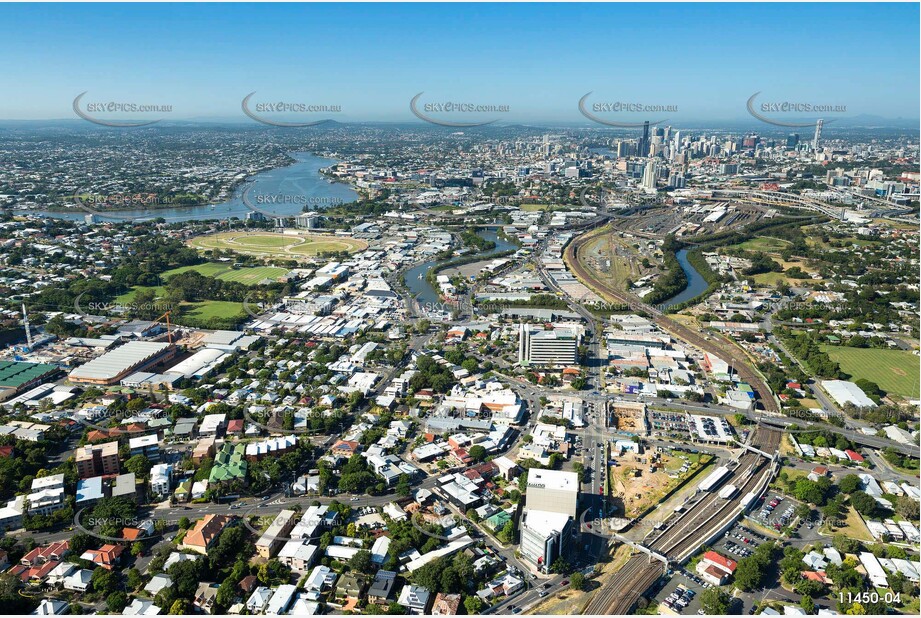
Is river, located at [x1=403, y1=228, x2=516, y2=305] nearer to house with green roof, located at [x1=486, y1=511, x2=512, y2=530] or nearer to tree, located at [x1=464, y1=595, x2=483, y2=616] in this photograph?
house with green roof, located at [x1=486, y1=511, x2=512, y2=530]

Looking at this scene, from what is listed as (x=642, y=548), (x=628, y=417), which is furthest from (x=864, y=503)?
(x=628, y=417)

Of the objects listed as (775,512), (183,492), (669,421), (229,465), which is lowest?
(775,512)

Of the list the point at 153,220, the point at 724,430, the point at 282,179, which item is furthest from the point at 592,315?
the point at 282,179

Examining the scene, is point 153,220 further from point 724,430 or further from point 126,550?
point 724,430

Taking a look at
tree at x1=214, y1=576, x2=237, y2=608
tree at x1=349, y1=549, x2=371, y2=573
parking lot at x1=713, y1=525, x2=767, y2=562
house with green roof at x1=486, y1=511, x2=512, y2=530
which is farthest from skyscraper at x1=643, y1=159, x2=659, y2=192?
tree at x1=214, y1=576, x2=237, y2=608

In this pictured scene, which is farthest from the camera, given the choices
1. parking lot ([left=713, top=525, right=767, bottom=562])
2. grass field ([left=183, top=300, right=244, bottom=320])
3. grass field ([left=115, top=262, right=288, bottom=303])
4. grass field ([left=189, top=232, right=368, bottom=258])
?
grass field ([left=189, top=232, right=368, bottom=258])

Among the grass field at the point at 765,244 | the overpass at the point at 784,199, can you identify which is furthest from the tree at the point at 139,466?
the overpass at the point at 784,199

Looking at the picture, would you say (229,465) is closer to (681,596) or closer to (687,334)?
(681,596)
